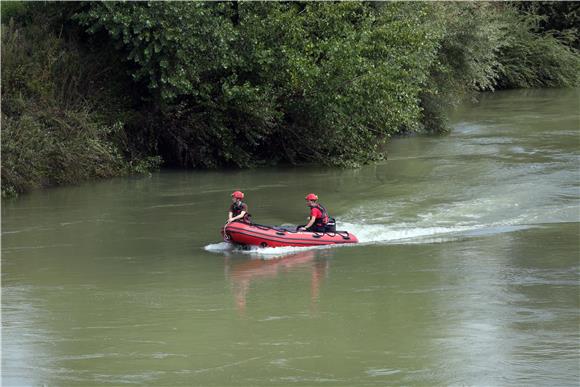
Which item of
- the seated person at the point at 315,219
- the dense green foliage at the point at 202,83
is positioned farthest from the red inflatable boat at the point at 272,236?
the dense green foliage at the point at 202,83

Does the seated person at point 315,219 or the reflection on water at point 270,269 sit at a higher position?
the seated person at point 315,219

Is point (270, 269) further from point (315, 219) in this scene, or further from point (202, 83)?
point (202, 83)

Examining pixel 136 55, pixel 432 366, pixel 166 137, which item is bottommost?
pixel 432 366

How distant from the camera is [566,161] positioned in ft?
87.6

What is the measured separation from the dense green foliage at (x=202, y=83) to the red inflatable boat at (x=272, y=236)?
6.09 m

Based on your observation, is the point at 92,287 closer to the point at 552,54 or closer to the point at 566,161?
the point at 566,161

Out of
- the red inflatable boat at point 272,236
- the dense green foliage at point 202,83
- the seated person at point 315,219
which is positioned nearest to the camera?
the red inflatable boat at point 272,236

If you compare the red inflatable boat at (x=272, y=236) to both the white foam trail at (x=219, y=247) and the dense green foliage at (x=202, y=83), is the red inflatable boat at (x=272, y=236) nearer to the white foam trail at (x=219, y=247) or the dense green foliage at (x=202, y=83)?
the white foam trail at (x=219, y=247)


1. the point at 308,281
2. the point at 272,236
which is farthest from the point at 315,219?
the point at 308,281

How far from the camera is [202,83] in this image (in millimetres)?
25141

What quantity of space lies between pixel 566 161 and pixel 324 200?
24.1 ft

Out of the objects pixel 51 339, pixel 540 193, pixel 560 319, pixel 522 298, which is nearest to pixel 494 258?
pixel 522 298

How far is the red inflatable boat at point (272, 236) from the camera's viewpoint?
18.5 metres

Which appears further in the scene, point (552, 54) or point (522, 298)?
point (552, 54)
